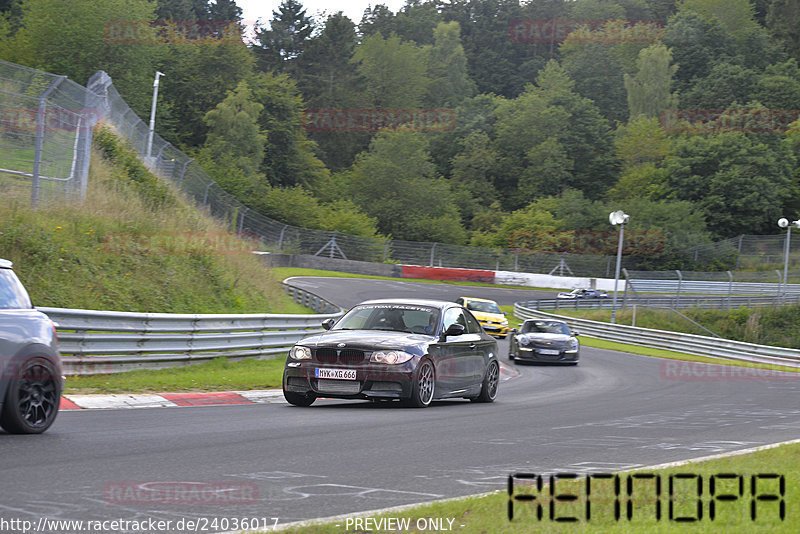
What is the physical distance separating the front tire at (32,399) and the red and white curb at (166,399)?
7.65 feet

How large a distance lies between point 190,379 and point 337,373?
3.59 m

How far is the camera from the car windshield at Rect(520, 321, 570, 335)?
2827cm

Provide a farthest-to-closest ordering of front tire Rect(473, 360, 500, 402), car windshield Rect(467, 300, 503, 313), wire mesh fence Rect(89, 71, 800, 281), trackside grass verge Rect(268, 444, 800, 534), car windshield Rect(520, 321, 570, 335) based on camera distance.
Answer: wire mesh fence Rect(89, 71, 800, 281), car windshield Rect(467, 300, 503, 313), car windshield Rect(520, 321, 570, 335), front tire Rect(473, 360, 500, 402), trackside grass verge Rect(268, 444, 800, 534)

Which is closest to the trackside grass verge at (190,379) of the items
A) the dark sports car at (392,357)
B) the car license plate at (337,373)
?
the dark sports car at (392,357)

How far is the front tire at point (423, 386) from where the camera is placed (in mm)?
13023

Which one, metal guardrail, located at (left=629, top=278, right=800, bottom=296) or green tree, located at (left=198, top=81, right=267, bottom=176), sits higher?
green tree, located at (left=198, top=81, right=267, bottom=176)

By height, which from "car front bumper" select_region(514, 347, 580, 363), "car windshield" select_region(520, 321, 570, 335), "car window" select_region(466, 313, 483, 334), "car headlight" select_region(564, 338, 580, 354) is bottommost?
"car front bumper" select_region(514, 347, 580, 363)

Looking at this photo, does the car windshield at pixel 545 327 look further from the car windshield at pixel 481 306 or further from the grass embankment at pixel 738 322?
the grass embankment at pixel 738 322

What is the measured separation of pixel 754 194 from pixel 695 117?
65.9ft

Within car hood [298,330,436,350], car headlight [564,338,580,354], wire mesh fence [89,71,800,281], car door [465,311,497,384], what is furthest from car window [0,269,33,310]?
wire mesh fence [89,71,800,281]

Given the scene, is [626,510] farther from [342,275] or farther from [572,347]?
[342,275]

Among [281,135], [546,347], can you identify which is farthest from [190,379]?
[281,135]

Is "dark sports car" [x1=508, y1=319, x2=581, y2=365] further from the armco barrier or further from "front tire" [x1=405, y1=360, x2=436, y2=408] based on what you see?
the armco barrier

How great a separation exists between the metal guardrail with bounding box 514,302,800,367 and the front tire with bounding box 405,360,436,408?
78.1 feet
